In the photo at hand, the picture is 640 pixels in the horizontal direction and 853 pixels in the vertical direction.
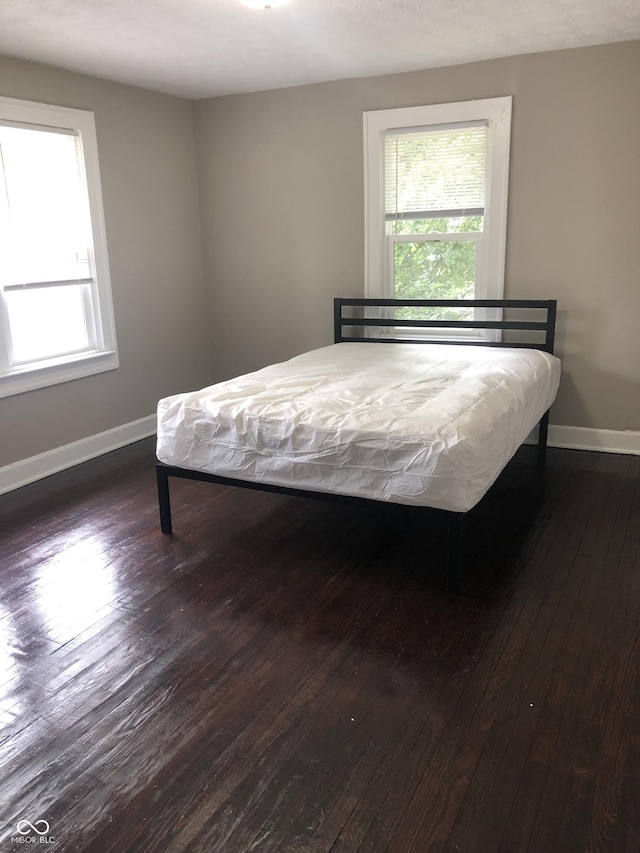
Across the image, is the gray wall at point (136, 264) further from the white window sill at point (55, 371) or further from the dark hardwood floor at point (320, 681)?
the dark hardwood floor at point (320, 681)

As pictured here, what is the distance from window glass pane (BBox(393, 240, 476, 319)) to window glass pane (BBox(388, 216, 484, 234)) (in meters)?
0.07

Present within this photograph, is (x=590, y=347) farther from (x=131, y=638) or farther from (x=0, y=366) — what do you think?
(x=0, y=366)

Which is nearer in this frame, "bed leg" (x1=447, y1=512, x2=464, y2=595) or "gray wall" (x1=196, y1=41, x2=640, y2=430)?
"bed leg" (x1=447, y1=512, x2=464, y2=595)

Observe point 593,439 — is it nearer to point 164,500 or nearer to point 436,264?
point 436,264

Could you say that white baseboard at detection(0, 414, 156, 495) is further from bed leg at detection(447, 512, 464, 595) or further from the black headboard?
bed leg at detection(447, 512, 464, 595)

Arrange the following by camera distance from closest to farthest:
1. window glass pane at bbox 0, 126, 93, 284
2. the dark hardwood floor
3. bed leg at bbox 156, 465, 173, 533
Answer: the dark hardwood floor → bed leg at bbox 156, 465, 173, 533 → window glass pane at bbox 0, 126, 93, 284

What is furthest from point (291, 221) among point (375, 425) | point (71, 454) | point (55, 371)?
point (375, 425)

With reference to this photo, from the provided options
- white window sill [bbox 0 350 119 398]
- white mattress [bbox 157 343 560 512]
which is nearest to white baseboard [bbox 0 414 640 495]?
white window sill [bbox 0 350 119 398]

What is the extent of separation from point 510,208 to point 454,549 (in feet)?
8.26

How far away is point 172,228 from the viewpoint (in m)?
4.96

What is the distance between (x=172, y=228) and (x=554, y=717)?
4.14 m

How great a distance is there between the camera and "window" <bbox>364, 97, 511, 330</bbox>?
4.20 meters

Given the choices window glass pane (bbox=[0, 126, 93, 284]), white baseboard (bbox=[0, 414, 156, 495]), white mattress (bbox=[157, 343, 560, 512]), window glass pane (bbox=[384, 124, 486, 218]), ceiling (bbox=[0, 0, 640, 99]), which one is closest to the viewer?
white mattress (bbox=[157, 343, 560, 512])

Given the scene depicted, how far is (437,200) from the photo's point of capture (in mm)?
4391
